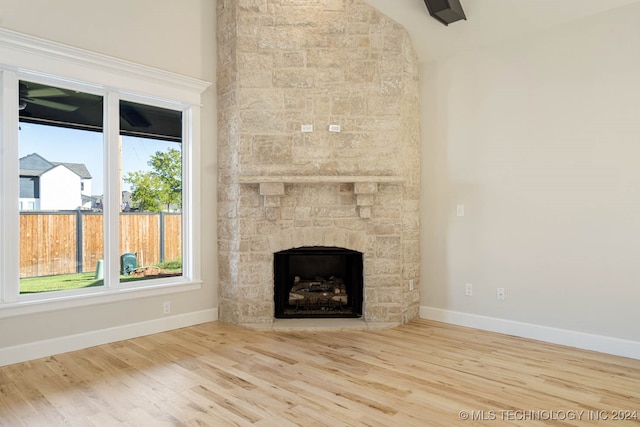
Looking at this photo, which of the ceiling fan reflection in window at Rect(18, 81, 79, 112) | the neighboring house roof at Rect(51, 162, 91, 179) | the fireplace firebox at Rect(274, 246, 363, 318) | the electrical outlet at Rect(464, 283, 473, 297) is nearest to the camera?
the ceiling fan reflection in window at Rect(18, 81, 79, 112)

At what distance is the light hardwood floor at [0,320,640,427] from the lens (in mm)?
2186

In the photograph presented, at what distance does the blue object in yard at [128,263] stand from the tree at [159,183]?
0.47 m

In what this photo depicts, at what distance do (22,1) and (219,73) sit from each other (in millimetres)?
1713

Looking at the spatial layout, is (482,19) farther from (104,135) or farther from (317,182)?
(104,135)

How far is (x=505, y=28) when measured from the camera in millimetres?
3576

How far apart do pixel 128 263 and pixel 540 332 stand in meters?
3.90

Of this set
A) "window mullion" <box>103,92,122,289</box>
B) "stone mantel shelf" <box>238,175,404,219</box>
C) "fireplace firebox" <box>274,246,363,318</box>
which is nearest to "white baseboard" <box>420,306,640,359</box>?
"fireplace firebox" <box>274,246,363,318</box>

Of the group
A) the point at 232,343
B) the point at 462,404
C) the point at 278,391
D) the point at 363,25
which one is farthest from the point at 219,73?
the point at 462,404

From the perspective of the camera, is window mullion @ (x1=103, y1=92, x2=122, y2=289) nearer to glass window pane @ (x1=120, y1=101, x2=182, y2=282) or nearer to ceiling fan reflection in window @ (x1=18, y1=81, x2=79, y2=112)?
glass window pane @ (x1=120, y1=101, x2=182, y2=282)

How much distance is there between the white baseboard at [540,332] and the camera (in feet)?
10.2

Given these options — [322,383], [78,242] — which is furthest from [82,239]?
[322,383]

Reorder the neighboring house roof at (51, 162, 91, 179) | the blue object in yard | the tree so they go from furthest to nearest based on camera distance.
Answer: the tree, the blue object in yard, the neighboring house roof at (51, 162, 91, 179)

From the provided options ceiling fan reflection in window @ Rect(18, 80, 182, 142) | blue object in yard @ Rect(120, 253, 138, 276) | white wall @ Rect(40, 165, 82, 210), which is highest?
ceiling fan reflection in window @ Rect(18, 80, 182, 142)

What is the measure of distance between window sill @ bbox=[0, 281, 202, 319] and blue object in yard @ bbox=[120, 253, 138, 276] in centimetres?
18
